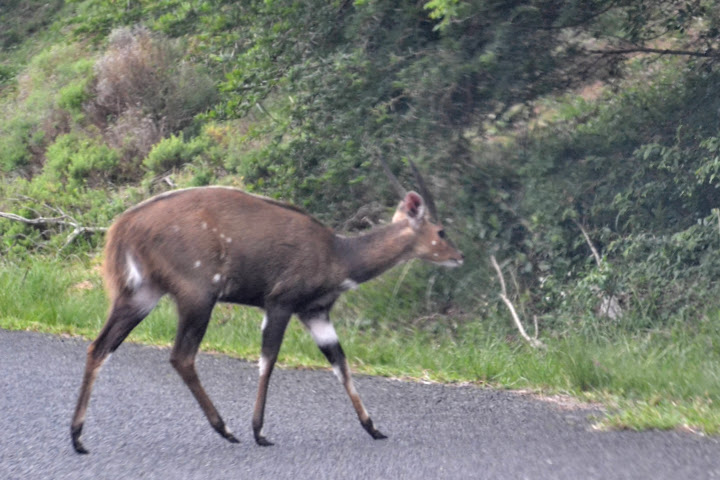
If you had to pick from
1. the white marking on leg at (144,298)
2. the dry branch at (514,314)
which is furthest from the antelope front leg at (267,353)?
the dry branch at (514,314)

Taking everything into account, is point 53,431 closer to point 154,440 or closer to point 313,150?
point 154,440

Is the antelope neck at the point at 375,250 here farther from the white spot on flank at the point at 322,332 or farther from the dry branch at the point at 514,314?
the dry branch at the point at 514,314

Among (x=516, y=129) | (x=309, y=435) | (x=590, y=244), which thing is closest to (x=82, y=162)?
(x=516, y=129)

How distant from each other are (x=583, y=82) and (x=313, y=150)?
2.89 meters

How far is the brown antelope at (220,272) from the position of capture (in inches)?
241

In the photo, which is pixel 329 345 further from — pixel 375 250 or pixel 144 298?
pixel 144 298

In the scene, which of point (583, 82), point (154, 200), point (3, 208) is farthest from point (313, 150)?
point (3, 208)

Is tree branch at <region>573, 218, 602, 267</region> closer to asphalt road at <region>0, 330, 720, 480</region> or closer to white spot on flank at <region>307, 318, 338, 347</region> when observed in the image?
asphalt road at <region>0, 330, 720, 480</region>

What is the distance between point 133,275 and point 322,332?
1255 millimetres

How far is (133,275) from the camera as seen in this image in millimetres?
6188

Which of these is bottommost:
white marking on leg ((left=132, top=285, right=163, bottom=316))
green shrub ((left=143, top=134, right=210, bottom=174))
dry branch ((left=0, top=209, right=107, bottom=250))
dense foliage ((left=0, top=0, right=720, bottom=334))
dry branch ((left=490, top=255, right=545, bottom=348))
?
green shrub ((left=143, top=134, right=210, bottom=174))

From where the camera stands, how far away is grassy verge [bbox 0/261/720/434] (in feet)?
22.2

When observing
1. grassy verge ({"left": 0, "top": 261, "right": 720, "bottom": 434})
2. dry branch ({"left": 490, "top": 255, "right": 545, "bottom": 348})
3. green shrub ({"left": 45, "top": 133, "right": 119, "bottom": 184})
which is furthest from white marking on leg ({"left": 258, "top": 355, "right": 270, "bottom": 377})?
green shrub ({"left": 45, "top": 133, "right": 119, "bottom": 184})

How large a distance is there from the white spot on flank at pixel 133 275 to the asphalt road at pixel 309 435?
0.92m
